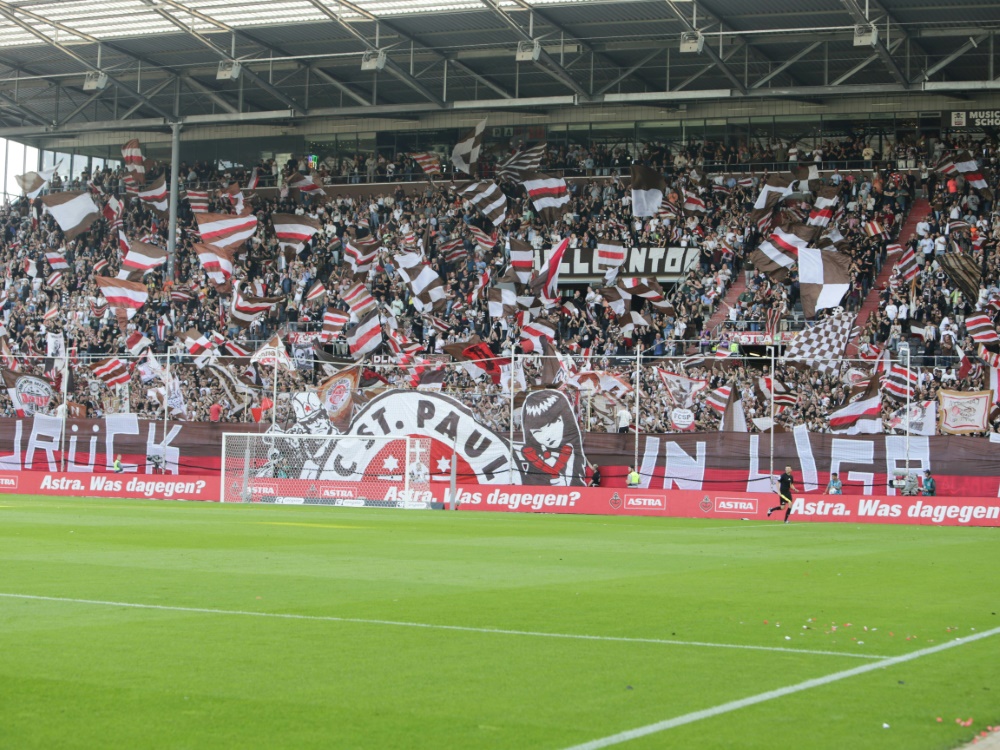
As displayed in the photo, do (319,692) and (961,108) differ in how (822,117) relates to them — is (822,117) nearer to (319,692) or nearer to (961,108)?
(961,108)

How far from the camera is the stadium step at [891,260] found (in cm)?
4709

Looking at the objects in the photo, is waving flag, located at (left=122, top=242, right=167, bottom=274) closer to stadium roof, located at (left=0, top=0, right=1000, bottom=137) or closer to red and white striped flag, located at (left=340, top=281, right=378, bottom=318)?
stadium roof, located at (left=0, top=0, right=1000, bottom=137)

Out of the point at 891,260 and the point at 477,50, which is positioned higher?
the point at 477,50

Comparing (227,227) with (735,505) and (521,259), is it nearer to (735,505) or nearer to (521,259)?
(521,259)

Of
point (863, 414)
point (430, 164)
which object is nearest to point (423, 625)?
point (863, 414)

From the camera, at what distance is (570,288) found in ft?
176

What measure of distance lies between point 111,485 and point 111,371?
4198 millimetres

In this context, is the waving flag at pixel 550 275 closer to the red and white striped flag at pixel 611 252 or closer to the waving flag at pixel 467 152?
the red and white striped flag at pixel 611 252

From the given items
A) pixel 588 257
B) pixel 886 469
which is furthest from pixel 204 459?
pixel 886 469

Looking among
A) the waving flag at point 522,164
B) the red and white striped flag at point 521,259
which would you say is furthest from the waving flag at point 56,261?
the red and white striped flag at point 521,259

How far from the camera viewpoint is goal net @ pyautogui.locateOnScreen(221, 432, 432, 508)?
40.8 m

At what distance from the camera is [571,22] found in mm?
48094

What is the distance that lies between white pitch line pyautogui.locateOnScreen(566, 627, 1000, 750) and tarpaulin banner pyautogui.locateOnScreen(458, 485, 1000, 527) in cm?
2364

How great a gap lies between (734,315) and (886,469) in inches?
418
